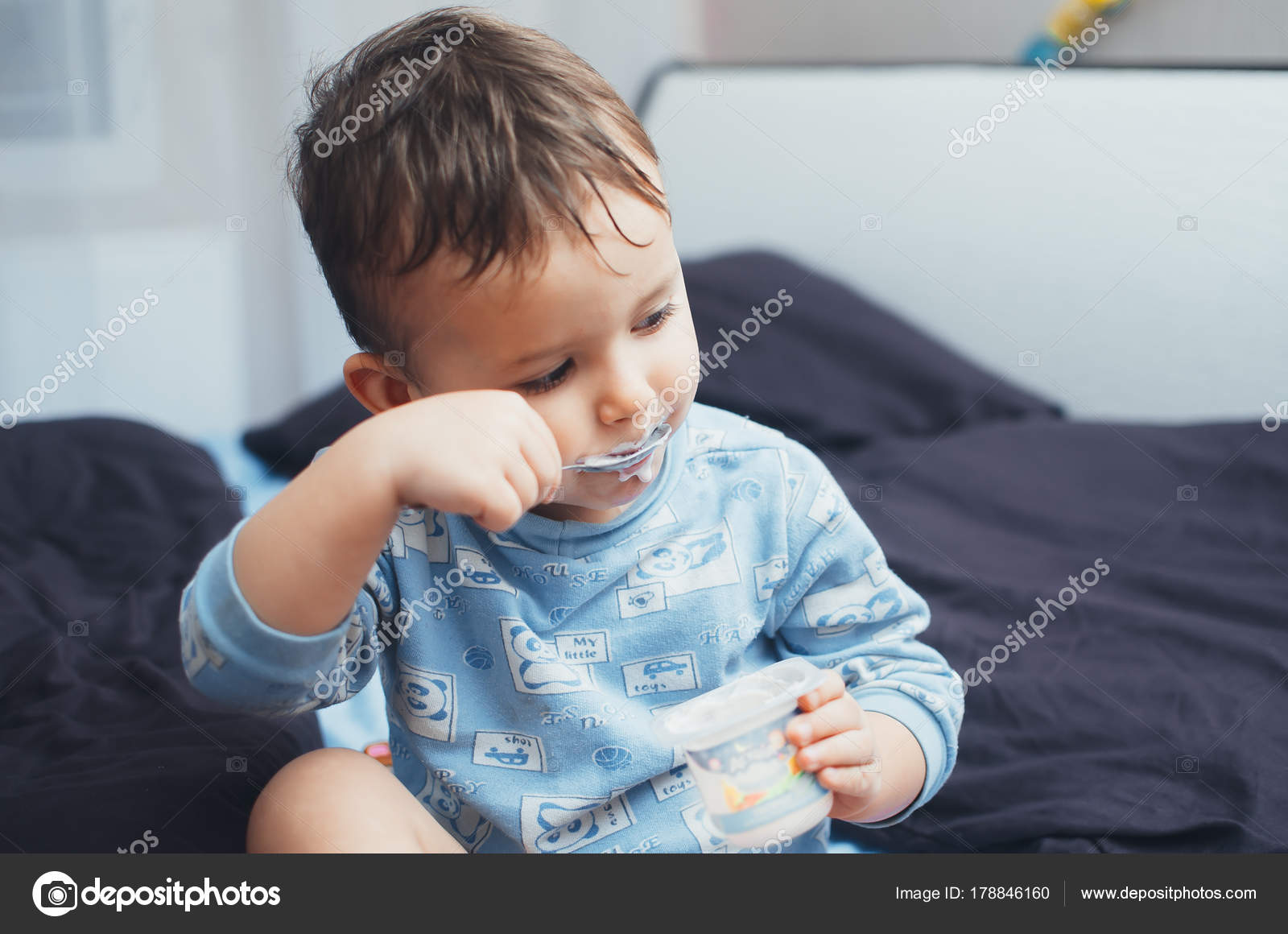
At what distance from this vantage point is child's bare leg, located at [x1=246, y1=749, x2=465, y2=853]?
655 mm

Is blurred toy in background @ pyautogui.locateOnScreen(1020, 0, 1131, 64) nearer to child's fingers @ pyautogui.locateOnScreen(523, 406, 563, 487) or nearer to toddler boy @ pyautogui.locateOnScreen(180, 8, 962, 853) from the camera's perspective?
toddler boy @ pyautogui.locateOnScreen(180, 8, 962, 853)

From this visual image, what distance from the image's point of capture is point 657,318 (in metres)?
0.67

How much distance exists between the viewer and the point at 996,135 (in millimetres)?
1730

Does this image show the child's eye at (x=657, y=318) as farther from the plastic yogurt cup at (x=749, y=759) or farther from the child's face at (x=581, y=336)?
the plastic yogurt cup at (x=749, y=759)

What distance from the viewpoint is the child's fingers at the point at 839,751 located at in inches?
24.6

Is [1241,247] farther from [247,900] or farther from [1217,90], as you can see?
[247,900]

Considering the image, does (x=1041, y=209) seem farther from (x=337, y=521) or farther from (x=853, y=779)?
(x=337, y=521)

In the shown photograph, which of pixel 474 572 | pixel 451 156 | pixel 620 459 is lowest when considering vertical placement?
pixel 474 572

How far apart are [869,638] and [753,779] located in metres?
0.21

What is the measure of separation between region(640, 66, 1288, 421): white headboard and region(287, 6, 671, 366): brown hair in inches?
46.2

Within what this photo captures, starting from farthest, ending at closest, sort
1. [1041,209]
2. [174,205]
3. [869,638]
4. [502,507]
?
1. [174,205]
2. [1041,209]
3. [869,638]
4. [502,507]

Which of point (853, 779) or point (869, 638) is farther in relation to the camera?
point (869, 638)

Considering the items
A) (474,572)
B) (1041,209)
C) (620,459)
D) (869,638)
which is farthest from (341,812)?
(1041,209)

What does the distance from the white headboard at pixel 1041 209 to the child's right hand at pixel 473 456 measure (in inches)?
52.1
